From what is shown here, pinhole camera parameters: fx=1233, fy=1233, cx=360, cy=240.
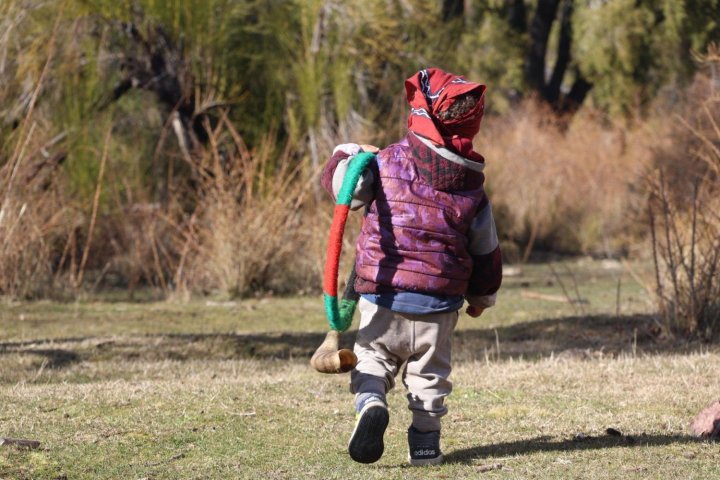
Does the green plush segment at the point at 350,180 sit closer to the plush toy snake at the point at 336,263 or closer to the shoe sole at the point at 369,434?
the plush toy snake at the point at 336,263

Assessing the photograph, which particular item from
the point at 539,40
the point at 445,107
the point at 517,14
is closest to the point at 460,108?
the point at 445,107

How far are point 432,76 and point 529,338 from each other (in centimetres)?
550

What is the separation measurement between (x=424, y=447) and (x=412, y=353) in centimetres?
39

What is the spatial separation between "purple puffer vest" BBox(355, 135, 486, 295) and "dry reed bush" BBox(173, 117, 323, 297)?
7759 millimetres

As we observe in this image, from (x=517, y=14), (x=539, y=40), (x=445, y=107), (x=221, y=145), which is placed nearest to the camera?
(x=445, y=107)

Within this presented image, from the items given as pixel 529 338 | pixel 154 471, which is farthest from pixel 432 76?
pixel 529 338

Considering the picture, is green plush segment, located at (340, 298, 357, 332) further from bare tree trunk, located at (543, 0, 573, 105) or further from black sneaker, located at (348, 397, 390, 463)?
bare tree trunk, located at (543, 0, 573, 105)

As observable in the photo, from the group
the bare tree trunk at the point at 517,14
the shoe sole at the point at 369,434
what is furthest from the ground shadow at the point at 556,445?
the bare tree trunk at the point at 517,14

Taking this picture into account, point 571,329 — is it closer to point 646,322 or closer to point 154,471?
point 646,322

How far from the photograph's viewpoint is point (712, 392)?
21.9 feet

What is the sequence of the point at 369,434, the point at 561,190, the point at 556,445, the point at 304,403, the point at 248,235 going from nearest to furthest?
the point at 369,434
the point at 556,445
the point at 304,403
the point at 248,235
the point at 561,190

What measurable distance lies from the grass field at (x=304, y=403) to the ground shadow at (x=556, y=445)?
1cm

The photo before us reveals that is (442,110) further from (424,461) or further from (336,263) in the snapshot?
(424,461)

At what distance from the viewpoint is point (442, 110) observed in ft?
15.7
